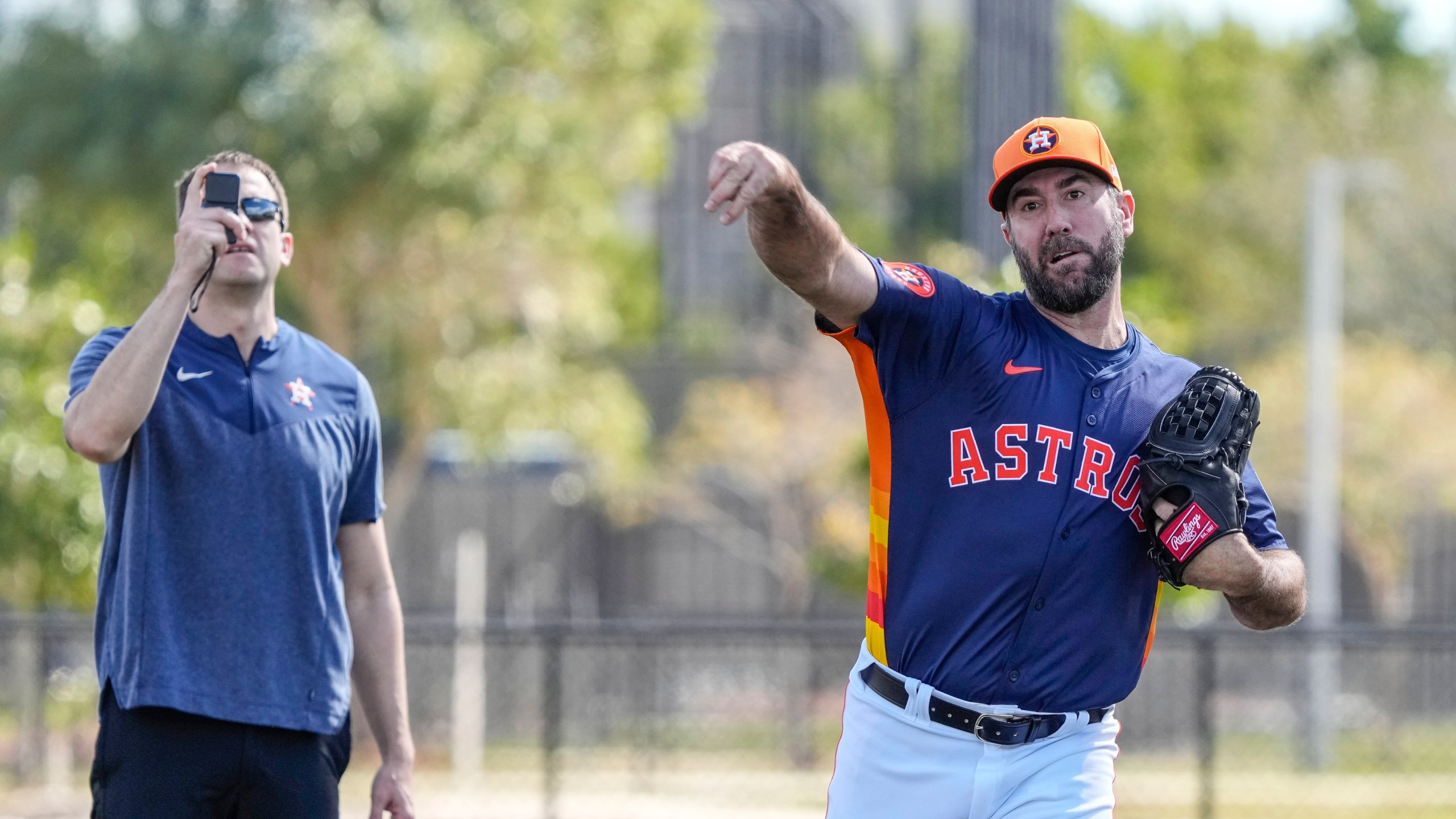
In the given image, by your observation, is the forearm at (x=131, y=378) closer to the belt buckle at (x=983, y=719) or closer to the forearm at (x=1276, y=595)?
the belt buckle at (x=983, y=719)

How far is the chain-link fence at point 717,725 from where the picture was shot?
1041 centimetres

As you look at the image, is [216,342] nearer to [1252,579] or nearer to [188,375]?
[188,375]

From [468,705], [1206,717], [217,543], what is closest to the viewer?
[217,543]

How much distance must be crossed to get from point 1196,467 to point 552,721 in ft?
23.5

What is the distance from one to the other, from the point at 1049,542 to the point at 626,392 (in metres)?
17.2

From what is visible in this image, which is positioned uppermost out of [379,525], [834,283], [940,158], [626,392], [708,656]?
[940,158]

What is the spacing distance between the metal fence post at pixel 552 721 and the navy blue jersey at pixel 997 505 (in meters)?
6.65

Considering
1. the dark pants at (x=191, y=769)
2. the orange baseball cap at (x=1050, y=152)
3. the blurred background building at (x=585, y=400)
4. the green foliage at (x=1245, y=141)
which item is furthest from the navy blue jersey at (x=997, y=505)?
the green foliage at (x=1245, y=141)

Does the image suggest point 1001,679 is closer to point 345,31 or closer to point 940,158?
point 345,31

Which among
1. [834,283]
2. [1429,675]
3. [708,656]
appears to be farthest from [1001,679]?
[708,656]

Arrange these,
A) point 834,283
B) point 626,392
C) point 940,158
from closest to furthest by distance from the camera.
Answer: point 834,283 < point 626,392 < point 940,158

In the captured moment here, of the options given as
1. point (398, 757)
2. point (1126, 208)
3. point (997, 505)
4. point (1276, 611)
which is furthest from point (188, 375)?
point (1276, 611)

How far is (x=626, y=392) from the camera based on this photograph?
20.6 metres

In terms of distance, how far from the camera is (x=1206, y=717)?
33.2 ft
